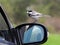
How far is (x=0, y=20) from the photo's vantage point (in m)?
3.39

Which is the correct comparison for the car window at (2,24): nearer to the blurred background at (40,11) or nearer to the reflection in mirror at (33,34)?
the reflection in mirror at (33,34)

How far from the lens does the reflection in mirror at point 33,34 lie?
3.13 meters

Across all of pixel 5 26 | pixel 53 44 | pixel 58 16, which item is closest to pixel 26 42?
pixel 5 26

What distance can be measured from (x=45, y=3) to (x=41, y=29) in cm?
2368

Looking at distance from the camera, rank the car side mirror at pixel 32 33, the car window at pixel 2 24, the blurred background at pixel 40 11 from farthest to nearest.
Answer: the blurred background at pixel 40 11 < the car window at pixel 2 24 < the car side mirror at pixel 32 33

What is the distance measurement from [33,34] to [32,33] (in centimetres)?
4

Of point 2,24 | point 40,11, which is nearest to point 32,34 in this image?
point 2,24

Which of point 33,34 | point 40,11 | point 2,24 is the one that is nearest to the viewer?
point 33,34

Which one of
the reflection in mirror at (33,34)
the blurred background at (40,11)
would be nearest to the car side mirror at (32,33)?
the reflection in mirror at (33,34)

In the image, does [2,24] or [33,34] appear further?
[2,24]

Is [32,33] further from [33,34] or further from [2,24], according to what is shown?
[2,24]

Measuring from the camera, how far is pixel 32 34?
331cm

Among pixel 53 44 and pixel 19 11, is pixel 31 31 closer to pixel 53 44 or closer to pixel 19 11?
pixel 53 44

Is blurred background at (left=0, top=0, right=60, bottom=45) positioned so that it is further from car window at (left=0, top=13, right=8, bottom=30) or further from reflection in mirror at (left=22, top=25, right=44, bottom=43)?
reflection in mirror at (left=22, top=25, right=44, bottom=43)
